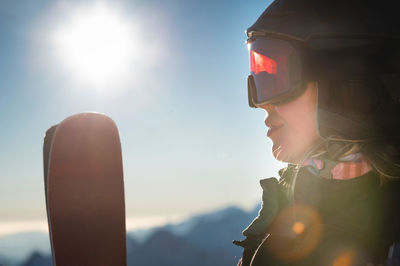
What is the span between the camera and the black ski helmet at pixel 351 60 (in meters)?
1.85

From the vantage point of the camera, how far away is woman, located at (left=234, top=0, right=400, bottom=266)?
184 cm

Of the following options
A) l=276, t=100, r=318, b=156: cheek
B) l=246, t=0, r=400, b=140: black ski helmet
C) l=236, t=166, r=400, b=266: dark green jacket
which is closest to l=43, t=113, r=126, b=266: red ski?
l=236, t=166, r=400, b=266: dark green jacket

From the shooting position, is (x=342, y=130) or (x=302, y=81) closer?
(x=342, y=130)

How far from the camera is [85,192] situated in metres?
1.80

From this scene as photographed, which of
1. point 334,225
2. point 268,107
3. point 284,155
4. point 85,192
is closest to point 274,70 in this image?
point 268,107

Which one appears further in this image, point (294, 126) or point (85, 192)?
point (294, 126)

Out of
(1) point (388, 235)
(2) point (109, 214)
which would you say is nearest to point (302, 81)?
(1) point (388, 235)

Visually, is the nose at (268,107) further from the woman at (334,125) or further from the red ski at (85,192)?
the red ski at (85,192)

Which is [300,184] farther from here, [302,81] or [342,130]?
[302,81]

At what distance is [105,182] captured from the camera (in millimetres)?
1839

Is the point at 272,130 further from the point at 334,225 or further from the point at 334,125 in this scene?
the point at 334,225

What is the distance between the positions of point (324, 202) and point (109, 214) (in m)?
1.18

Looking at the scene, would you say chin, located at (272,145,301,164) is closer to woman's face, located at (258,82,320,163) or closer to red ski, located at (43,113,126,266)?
woman's face, located at (258,82,320,163)

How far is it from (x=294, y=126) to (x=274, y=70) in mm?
355
